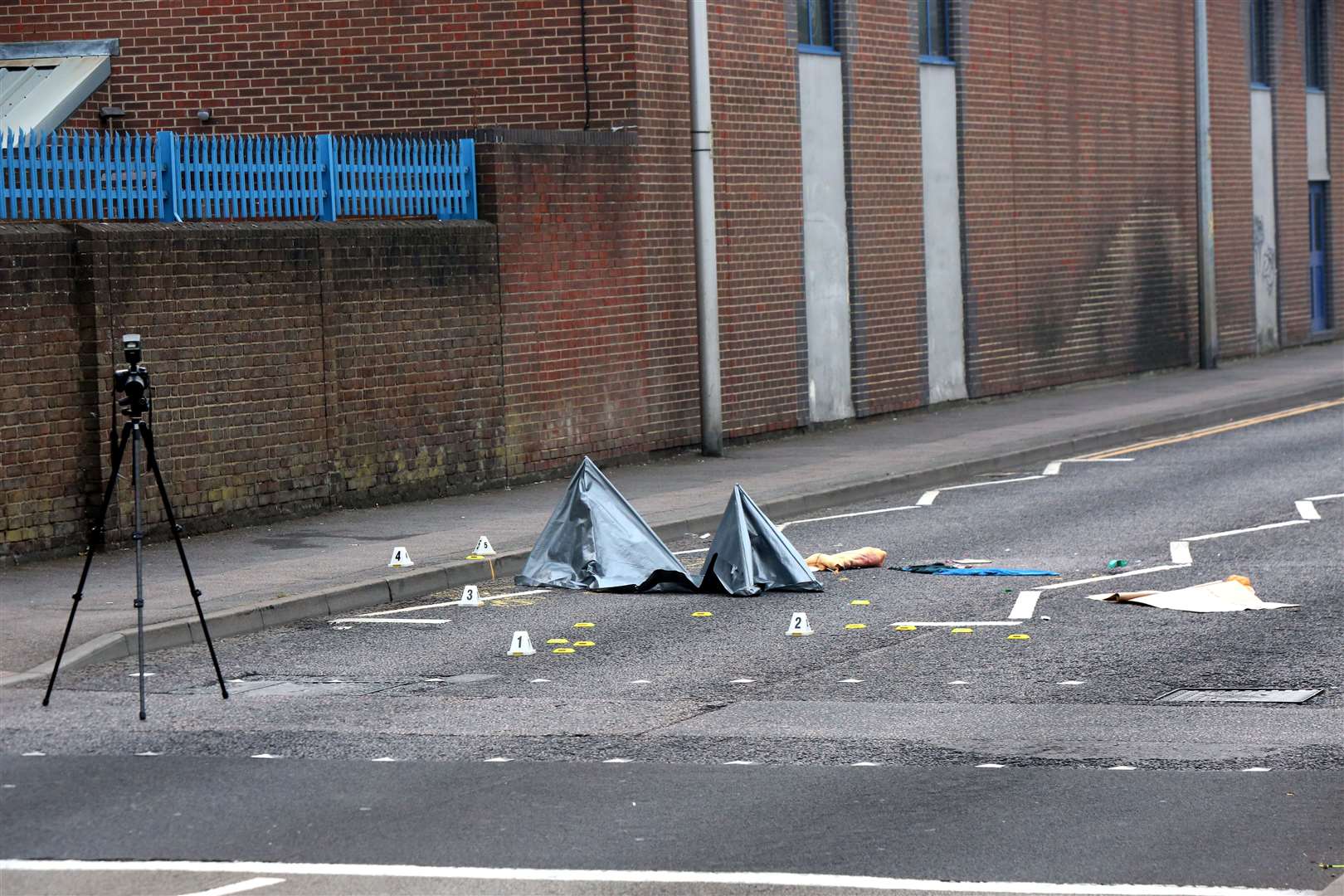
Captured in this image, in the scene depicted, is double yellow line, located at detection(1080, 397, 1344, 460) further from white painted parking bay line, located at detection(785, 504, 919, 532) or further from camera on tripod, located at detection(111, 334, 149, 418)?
camera on tripod, located at detection(111, 334, 149, 418)

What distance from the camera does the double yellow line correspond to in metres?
21.4

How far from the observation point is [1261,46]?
35.1m

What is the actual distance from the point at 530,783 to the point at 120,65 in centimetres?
1485

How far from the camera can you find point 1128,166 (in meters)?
30.1

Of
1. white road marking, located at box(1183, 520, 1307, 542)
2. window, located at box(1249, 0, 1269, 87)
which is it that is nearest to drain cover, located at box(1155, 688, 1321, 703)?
→ white road marking, located at box(1183, 520, 1307, 542)

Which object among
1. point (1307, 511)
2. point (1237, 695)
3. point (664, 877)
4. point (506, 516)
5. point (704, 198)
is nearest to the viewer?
point (664, 877)

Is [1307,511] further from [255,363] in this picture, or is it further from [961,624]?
[255,363]

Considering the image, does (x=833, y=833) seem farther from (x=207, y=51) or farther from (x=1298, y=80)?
(x=1298, y=80)

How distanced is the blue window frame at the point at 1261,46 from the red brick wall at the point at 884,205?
12.2 metres

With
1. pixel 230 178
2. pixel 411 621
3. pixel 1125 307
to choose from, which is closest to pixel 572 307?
pixel 230 178

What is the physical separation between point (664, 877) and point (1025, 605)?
6.07 meters

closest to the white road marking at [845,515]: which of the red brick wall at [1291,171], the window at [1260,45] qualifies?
the window at [1260,45]

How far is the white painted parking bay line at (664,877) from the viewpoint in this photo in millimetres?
6430

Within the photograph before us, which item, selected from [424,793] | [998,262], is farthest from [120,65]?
[424,793]
